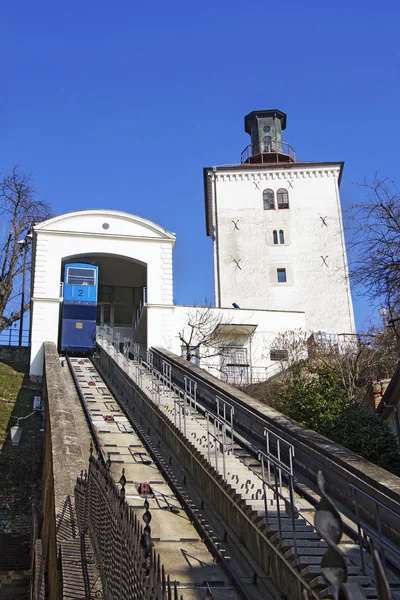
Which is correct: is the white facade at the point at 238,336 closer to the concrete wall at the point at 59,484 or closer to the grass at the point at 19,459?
the grass at the point at 19,459

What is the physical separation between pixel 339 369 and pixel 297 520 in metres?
17.4

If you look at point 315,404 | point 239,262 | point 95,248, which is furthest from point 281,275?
point 315,404

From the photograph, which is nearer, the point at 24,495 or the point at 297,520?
the point at 297,520

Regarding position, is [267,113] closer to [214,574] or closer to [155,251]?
[155,251]

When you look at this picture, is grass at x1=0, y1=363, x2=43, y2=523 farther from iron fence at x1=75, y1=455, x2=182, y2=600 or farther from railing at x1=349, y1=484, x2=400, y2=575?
railing at x1=349, y1=484, x2=400, y2=575

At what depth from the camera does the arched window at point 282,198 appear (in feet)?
155

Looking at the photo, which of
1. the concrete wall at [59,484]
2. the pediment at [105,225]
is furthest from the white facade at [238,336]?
the concrete wall at [59,484]

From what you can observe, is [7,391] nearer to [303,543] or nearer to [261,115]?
[303,543]

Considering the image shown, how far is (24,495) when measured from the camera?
1388 centimetres

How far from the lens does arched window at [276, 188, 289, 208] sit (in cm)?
4709

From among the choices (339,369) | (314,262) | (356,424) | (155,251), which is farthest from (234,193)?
(356,424)

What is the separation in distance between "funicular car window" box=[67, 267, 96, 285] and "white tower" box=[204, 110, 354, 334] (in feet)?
51.3

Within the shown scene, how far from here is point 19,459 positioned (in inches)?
602

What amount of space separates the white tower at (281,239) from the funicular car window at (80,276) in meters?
15.6
